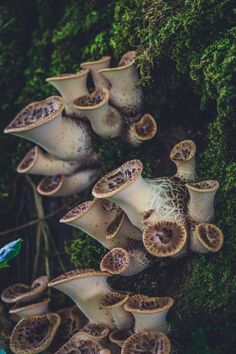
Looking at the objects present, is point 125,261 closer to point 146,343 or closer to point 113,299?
point 113,299

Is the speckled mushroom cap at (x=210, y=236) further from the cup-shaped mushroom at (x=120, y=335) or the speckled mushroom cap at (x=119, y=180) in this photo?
the cup-shaped mushroom at (x=120, y=335)

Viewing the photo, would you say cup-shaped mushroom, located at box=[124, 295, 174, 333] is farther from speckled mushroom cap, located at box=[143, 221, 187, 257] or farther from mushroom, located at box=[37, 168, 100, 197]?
mushroom, located at box=[37, 168, 100, 197]

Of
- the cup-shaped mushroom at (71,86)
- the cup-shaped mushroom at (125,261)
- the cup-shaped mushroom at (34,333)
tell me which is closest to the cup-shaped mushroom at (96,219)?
the cup-shaped mushroom at (125,261)

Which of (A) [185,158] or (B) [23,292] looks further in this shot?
(B) [23,292]

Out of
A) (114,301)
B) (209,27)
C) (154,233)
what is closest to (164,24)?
(209,27)

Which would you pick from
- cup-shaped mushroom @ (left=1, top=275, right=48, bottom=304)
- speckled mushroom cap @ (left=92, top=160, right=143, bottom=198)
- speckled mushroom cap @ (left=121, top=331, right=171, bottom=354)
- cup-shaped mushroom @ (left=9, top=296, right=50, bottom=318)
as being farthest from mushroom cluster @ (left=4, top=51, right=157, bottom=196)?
speckled mushroom cap @ (left=121, top=331, right=171, bottom=354)

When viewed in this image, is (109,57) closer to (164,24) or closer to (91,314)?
(164,24)

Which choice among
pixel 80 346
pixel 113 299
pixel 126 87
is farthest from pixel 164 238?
pixel 126 87
